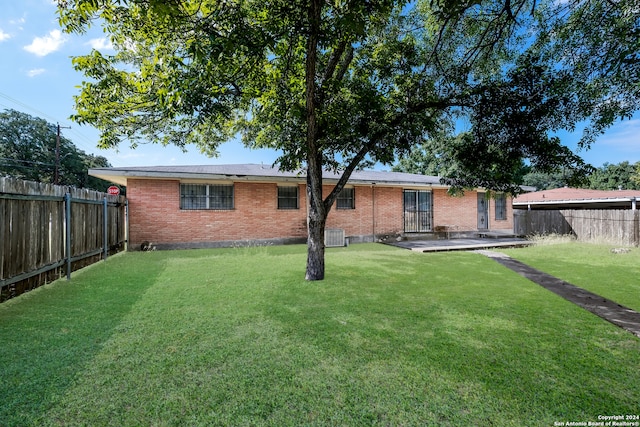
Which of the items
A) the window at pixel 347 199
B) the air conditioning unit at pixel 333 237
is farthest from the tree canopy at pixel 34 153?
the air conditioning unit at pixel 333 237

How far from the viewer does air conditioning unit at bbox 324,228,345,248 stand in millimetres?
11652

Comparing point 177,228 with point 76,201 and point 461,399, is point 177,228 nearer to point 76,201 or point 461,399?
point 76,201

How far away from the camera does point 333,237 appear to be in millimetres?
11758

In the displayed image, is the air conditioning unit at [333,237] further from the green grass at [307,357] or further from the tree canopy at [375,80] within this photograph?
the green grass at [307,357]

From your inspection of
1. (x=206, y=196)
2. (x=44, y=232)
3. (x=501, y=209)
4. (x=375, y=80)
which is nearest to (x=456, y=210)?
(x=501, y=209)

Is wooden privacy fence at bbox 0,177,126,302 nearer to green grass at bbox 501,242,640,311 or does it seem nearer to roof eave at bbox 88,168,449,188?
roof eave at bbox 88,168,449,188

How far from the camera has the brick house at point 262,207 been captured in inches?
406

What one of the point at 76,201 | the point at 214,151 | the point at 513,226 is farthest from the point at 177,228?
the point at 513,226

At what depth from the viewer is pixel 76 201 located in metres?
6.39

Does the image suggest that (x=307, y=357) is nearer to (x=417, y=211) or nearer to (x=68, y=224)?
(x=68, y=224)

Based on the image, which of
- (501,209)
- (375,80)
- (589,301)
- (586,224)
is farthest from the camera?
(501,209)

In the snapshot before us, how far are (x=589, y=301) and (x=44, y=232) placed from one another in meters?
9.85

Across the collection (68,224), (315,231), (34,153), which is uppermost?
(34,153)

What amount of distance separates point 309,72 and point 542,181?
219 ft
